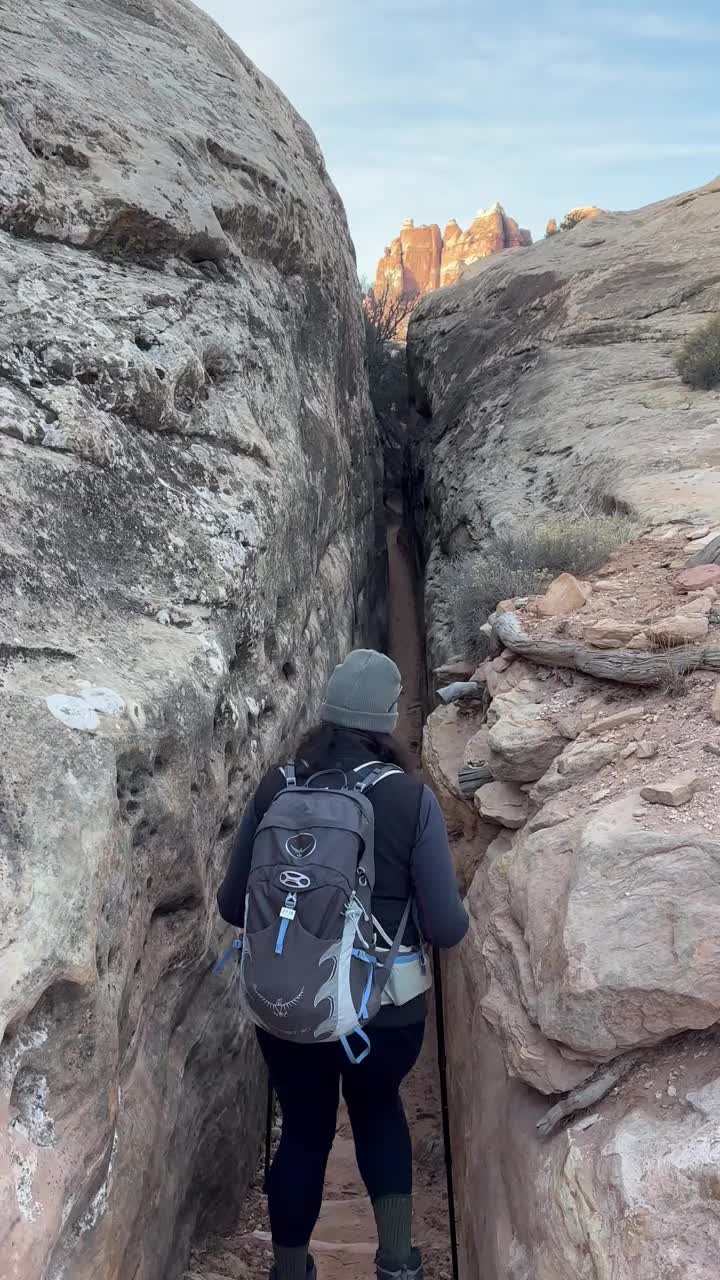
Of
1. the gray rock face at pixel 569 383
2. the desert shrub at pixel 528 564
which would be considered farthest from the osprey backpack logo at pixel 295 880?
the gray rock face at pixel 569 383

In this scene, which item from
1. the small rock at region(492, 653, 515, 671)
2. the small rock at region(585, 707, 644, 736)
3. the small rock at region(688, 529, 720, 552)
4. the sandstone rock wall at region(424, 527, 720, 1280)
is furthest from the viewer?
the small rock at region(688, 529, 720, 552)

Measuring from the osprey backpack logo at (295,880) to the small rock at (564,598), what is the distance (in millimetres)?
2682

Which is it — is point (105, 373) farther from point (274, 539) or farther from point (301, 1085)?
point (301, 1085)

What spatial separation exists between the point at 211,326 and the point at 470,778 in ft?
9.42

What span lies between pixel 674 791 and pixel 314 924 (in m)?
1.21

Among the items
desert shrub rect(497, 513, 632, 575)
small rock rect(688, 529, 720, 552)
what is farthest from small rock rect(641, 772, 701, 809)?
desert shrub rect(497, 513, 632, 575)

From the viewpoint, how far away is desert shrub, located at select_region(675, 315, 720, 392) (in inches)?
355

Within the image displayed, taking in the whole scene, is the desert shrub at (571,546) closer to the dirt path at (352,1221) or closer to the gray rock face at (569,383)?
the gray rock face at (569,383)

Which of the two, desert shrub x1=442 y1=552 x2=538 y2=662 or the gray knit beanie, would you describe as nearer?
the gray knit beanie

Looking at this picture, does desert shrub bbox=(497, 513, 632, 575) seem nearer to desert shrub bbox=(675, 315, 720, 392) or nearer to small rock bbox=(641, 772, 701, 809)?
small rock bbox=(641, 772, 701, 809)

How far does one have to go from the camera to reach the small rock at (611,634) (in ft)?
13.3

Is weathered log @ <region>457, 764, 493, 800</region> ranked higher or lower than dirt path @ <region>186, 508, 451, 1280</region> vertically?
higher

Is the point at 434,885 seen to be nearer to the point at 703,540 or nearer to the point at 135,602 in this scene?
the point at 135,602

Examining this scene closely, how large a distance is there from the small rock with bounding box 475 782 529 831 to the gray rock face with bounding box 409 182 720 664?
2756mm
